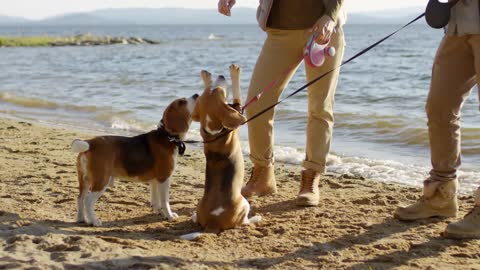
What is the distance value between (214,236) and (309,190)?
4.64 ft

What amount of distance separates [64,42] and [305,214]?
165ft

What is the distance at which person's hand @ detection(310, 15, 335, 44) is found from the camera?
17.5ft

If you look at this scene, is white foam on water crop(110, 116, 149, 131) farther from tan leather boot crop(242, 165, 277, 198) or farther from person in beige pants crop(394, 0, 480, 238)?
person in beige pants crop(394, 0, 480, 238)

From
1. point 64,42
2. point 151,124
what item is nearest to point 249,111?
point 151,124

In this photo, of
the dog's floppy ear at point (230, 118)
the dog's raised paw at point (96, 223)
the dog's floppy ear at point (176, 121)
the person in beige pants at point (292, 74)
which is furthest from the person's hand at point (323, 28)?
the dog's raised paw at point (96, 223)

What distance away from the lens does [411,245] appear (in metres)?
4.83

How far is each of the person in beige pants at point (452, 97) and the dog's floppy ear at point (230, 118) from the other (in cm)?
145

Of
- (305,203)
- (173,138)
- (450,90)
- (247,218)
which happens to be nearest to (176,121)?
(173,138)

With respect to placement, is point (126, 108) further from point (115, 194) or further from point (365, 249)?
point (365, 249)

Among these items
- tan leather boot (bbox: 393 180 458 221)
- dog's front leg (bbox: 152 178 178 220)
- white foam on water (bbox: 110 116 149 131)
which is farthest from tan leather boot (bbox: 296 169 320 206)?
white foam on water (bbox: 110 116 149 131)

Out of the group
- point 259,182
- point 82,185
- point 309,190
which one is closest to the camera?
point 82,185

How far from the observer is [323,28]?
5.32 meters

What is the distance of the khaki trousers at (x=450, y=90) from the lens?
488 cm

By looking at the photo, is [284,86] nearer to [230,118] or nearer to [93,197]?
[230,118]
